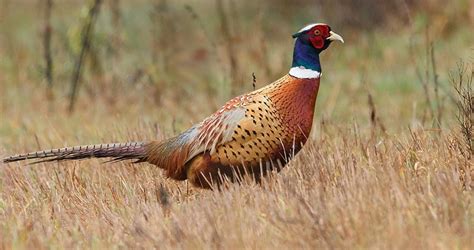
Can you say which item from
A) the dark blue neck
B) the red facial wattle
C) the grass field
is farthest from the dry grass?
the red facial wattle

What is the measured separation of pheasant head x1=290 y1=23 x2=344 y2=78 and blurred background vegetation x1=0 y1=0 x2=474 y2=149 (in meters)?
2.06

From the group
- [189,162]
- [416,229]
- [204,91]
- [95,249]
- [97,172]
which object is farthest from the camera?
[204,91]

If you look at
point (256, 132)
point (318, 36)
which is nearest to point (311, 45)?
point (318, 36)

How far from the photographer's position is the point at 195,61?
50.9ft

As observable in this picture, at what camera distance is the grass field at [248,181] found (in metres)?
4.93

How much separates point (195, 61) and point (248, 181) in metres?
9.56

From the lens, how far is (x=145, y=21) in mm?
17109

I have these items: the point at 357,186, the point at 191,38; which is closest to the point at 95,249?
the point at 357,186

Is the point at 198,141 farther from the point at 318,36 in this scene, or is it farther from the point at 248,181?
the point at 318,36

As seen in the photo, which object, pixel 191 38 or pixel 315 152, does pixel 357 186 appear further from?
pixel 191 38

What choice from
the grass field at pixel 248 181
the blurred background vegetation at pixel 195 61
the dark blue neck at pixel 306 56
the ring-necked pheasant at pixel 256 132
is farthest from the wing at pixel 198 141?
the blurred background vegetation at pixel 195 61

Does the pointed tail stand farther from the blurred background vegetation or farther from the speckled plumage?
the blurred background vegetation

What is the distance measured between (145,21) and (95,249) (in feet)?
40.2

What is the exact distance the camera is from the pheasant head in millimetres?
6441
